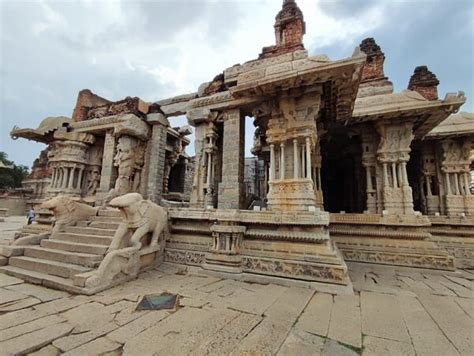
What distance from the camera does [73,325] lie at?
2.54 metres

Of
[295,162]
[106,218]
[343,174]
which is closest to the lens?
[295,162]

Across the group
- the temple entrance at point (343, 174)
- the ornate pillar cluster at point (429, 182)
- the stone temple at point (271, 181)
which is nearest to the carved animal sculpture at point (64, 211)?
the stone temple at point (271, 181)

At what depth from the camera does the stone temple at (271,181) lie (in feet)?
15.0

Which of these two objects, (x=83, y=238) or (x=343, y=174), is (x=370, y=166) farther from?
(x=83, y=238)

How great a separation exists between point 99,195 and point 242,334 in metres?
8.71

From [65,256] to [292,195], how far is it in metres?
4.91

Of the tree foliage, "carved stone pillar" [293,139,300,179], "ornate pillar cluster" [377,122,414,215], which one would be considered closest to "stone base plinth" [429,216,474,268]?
"ornate pillar cluster" [377,122,414,215]

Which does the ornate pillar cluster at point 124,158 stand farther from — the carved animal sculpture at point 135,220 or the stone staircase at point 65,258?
the carved animal sculpture at point 135,220

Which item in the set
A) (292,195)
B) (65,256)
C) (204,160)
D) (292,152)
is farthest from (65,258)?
(292,152)

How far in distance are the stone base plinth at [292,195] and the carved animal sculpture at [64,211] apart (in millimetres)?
5344

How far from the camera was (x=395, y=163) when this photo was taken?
7172 millimetres

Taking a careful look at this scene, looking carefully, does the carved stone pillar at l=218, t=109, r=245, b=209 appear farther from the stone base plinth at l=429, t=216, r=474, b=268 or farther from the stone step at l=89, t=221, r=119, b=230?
the stone base plinth at l=429, t=216, r=474, b=268

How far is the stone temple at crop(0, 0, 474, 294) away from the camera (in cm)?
456

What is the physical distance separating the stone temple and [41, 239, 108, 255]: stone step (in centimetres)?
3
